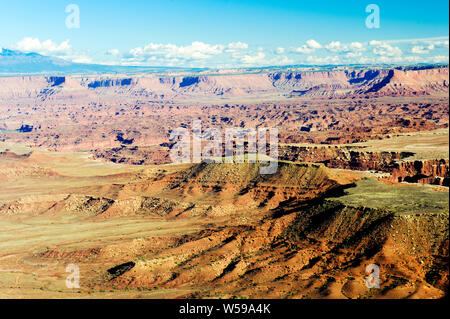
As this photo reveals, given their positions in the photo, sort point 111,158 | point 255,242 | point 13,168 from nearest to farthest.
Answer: point 255,242
point 13,168
point 111,158

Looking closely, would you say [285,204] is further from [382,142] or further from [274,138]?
[274,138]

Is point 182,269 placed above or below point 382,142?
below

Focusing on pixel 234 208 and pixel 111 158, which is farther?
pixel 111 158
